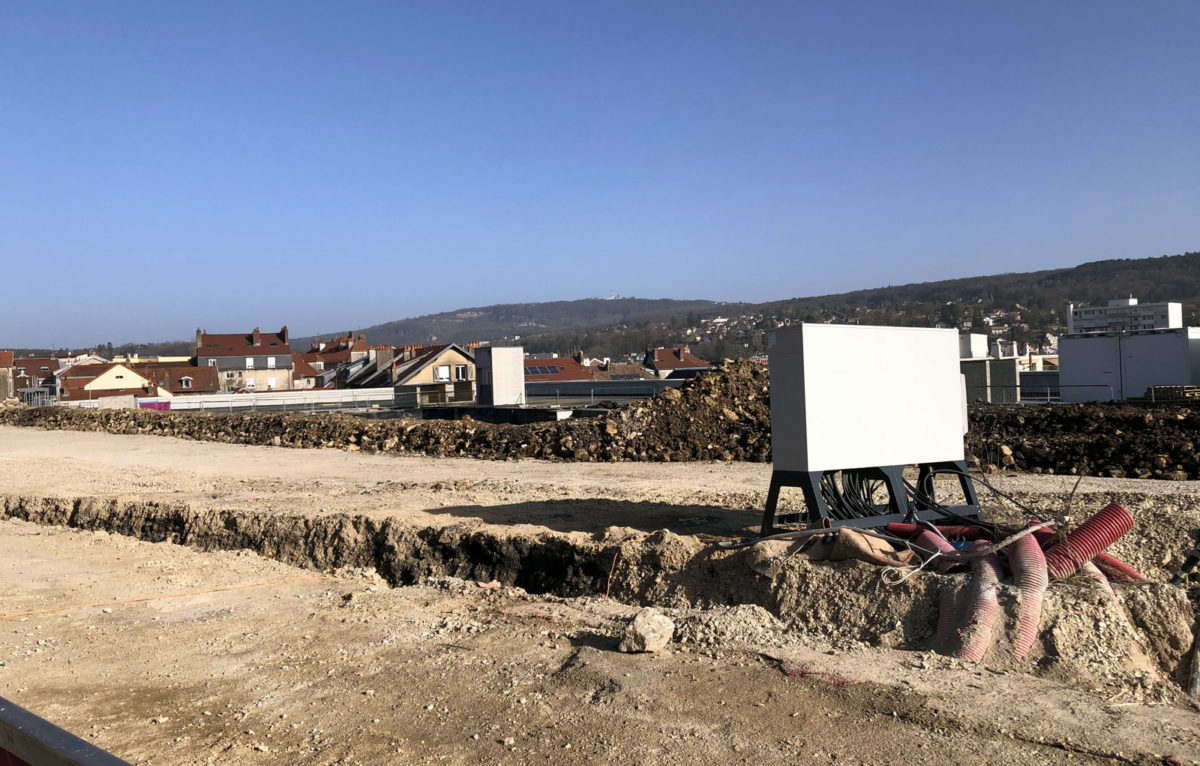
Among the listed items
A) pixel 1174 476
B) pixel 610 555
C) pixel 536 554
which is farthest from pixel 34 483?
pixel 1174 476

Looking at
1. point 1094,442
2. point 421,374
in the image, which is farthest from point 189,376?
point 1094,442

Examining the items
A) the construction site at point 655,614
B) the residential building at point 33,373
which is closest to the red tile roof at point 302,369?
the residential building at point 33,373

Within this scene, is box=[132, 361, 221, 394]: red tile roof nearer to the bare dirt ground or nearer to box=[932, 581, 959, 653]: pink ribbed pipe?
the bare dirt ground

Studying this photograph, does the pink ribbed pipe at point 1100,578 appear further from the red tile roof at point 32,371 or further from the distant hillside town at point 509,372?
the red tile roof at point 32,371

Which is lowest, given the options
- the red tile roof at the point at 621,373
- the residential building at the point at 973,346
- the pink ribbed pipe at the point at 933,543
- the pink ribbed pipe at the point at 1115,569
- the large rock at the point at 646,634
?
the red tile roof at the point at 621,373

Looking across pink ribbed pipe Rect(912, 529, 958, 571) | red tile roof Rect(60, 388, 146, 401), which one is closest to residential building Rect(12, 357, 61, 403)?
red tile roof Rect(60, 388, 146, 401)

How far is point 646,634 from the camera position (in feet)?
21.0

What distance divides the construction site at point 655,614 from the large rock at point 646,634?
0.02m

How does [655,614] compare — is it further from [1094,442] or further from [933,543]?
[1094,442]

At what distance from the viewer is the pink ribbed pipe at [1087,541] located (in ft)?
22.4

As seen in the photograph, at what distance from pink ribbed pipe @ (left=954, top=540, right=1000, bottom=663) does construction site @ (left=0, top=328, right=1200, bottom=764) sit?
0.03 metres

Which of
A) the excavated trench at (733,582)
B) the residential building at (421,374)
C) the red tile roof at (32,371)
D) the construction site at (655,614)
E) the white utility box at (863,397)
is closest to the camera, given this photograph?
the construction site at (655,614)

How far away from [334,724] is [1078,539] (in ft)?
18.5

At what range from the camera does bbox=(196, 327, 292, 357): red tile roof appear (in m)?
81.6
